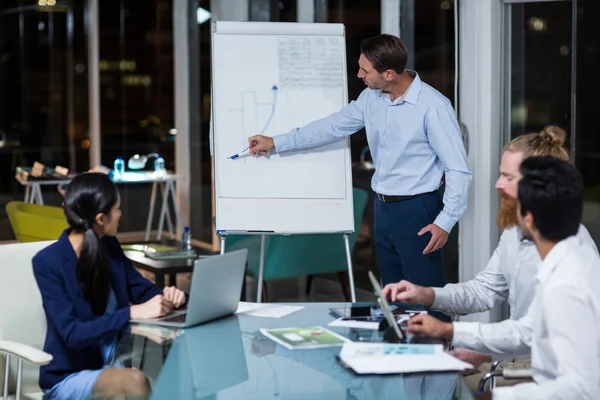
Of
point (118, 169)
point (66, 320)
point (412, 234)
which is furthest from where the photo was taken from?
point (118, 169)

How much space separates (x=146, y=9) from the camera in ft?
37.2

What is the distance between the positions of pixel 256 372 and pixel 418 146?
2.14m

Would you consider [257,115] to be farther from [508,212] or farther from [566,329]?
[566,329]

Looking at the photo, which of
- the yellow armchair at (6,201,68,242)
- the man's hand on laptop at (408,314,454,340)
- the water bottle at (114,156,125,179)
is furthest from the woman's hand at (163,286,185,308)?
the water bottle at (114,156,125,179)

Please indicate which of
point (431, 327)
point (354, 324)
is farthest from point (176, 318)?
point (431, 327)

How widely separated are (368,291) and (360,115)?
2.85 metres

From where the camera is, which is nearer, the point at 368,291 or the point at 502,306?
the point at 502,306

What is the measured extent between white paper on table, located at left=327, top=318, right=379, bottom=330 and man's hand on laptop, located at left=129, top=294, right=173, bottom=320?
0.54m

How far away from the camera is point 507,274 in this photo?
315 centimetres

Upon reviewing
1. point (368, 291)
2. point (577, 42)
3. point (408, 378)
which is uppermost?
point (577, 42)

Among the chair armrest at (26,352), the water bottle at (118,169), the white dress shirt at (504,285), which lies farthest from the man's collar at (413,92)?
the water bottle at (118,169)

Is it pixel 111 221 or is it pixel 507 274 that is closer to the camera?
pixel 111 221

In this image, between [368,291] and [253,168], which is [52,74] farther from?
[253,168]

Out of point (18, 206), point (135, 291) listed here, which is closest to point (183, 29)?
point (18, 206)
